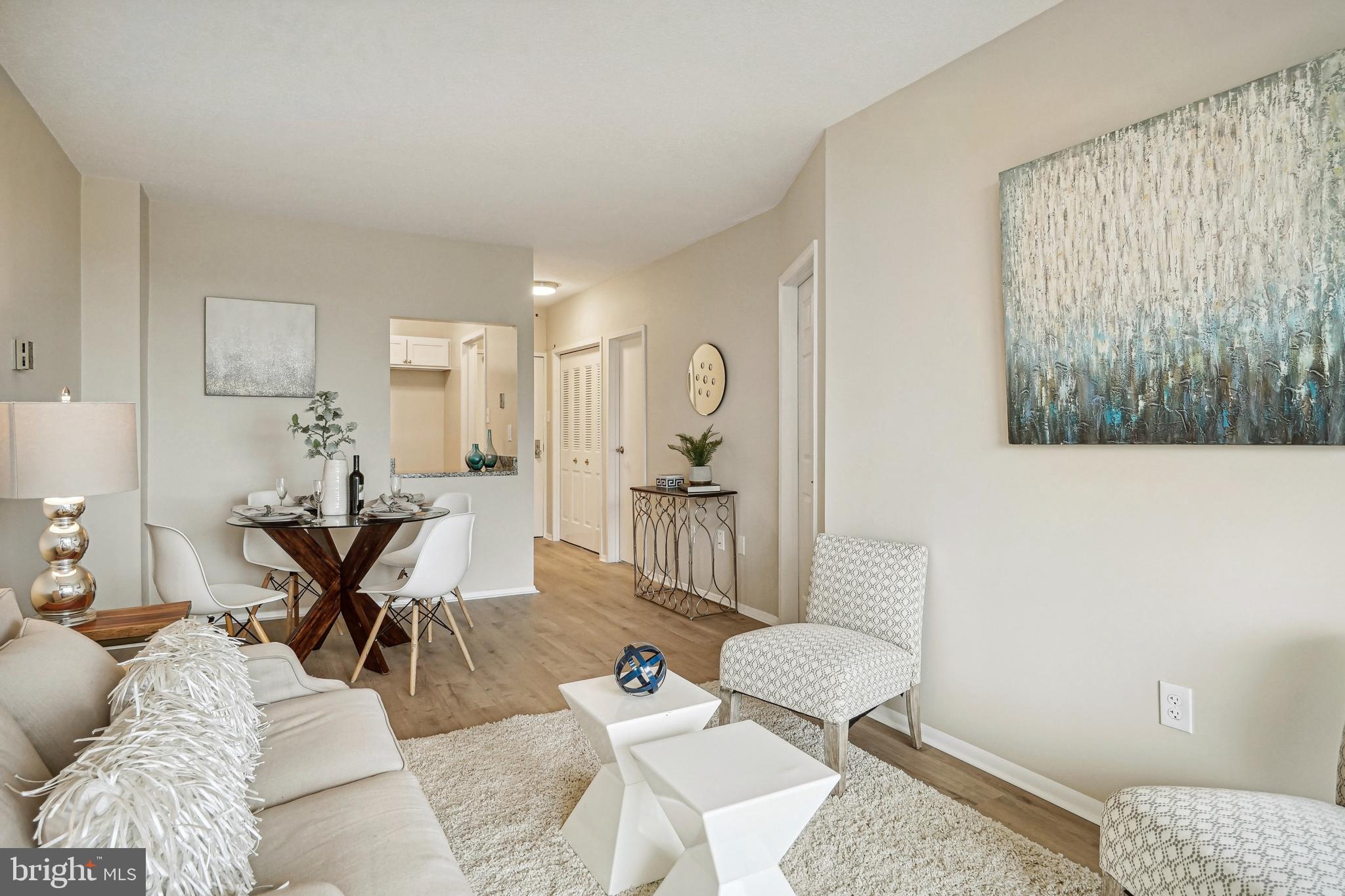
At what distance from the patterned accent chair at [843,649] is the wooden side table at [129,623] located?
185 centimetres

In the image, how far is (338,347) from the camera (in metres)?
4.71

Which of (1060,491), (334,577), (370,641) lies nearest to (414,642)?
(370,641)

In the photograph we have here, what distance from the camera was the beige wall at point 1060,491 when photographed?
70.3 inches

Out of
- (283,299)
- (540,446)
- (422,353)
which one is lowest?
(540,446)

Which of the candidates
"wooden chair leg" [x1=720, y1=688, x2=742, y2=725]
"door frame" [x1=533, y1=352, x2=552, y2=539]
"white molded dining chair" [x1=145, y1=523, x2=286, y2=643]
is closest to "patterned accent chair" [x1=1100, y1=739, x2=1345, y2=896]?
"wooden chair leg" [x1=720, y1=688, x2=742, y2=725]

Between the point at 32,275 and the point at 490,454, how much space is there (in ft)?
9.68

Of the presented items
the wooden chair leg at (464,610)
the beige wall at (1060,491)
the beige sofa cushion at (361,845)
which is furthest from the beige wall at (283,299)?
the beige sofa cushion at (361,845)

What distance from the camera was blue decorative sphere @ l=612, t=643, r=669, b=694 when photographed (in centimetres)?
203

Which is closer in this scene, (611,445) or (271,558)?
(271,558)

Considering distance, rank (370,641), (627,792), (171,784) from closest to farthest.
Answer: (171,784) → (627,792) → (370,641)

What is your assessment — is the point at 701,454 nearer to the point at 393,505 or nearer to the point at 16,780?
the point at 393,505

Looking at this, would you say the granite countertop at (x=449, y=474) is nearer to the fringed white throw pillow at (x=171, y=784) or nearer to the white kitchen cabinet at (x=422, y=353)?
the white kitchen cabinet at (x=422, y=353)

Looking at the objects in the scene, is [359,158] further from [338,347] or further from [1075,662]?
[1075,662]

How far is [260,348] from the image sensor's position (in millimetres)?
4500
